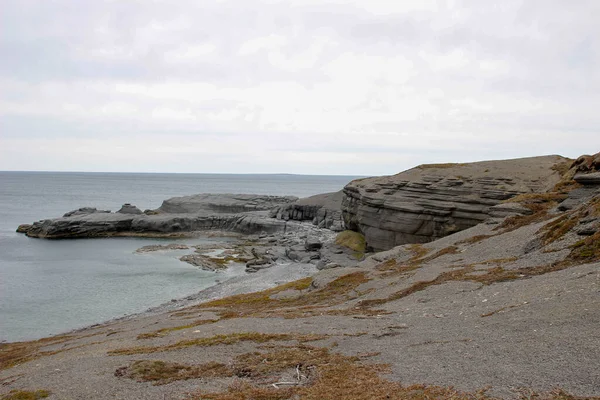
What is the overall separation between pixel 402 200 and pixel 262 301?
32.5 meters

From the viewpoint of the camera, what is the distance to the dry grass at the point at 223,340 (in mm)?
18984

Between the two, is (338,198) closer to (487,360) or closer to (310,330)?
(310,330)

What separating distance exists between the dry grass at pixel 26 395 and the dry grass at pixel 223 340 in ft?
14.4

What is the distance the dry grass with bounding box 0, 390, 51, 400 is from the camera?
14.8 metres

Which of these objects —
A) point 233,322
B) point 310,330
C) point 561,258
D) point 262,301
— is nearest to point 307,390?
point 310,330

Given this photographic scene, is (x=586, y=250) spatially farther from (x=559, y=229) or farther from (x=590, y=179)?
(x=590, y=179)

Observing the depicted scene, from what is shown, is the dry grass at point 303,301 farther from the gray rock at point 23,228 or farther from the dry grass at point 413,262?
the gray rock at point 23,228

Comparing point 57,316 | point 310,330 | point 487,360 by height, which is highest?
point 487,360

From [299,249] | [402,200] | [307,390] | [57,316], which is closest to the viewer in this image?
[307,390]

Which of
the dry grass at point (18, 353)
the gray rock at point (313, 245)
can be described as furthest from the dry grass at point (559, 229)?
the gray rock at point (313, 245)

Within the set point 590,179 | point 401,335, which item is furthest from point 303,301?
point 590,179

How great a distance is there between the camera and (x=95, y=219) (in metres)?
105

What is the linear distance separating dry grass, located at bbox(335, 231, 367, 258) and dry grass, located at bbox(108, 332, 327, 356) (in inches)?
1878

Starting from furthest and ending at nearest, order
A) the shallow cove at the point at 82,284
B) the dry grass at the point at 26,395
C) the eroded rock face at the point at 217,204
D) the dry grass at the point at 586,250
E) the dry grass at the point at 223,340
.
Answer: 1. the eroded rock face at the point at 217,204
2. the shallow cove at the point at 82,284
3. the dry grass at the point at 586,250
4. the dry grass at the point at 223,340
5. the dry grass at the point at 26,395
